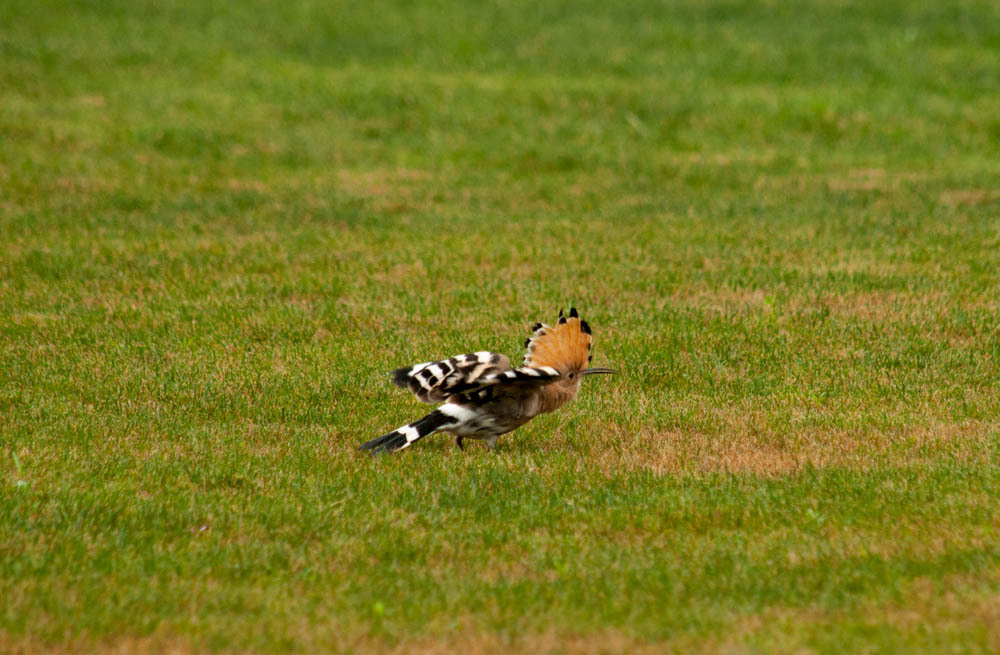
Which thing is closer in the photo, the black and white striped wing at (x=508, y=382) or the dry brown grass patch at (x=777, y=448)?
the black and white striped wing at (x=508, y=382)

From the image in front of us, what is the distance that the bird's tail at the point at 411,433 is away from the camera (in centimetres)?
868

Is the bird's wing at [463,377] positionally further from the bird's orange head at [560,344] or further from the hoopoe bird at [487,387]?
the bird's orange head at [560,344]

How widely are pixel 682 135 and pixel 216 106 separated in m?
7.71

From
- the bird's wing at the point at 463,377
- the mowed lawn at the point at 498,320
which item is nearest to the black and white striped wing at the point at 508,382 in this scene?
the bird's wing at the point at 463,377

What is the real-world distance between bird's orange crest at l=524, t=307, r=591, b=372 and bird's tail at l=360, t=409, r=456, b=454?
671 millimetres

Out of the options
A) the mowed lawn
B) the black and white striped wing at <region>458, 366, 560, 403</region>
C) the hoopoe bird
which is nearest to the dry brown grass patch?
the mowed lawn

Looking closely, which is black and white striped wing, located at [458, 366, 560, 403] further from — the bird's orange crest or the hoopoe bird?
the bird's orange crest

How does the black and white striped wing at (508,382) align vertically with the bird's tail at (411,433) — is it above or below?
above

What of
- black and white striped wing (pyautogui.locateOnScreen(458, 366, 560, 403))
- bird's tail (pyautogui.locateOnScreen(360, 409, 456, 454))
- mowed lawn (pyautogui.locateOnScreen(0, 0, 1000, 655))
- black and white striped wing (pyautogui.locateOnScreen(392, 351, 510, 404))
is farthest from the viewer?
bird's tail (pyautogui.locateOnScreen(360, 409, 456, 454))

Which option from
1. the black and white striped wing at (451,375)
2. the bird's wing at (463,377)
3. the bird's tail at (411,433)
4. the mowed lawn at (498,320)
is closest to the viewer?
Answer: the mowed lawn at (498,320)

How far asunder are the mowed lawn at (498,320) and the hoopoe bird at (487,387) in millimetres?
244

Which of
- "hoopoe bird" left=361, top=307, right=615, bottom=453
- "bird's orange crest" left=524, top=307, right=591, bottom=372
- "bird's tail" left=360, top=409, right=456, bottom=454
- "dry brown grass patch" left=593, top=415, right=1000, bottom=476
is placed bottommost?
"dry brown grass patch" left=593, top=415, right=1000, bottom=476

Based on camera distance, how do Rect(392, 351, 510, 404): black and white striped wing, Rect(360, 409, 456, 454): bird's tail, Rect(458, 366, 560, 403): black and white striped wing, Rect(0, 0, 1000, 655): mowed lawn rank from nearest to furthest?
Rect(0, 0, 1000, 655): mowed lawn < Rect(458, 366, 560, 403): black and white striped wing < Rect(392, 351, 510, 404): black and white striped wing < Rect(360, 409, 456, 454): bird's tail

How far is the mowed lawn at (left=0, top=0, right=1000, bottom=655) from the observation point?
6.68 metres
